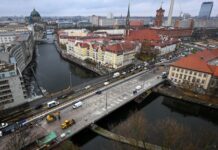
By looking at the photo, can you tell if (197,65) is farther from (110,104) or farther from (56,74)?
(56,74)

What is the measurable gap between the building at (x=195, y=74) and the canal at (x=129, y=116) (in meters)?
9.80

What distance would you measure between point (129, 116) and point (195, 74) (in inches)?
1119

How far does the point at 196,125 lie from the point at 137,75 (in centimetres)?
2861

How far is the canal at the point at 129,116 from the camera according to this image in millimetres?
34594

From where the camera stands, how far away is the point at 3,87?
39.1m

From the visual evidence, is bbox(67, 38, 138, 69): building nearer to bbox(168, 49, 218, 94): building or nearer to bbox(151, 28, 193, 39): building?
bbox(168, 49, 218, 94): building

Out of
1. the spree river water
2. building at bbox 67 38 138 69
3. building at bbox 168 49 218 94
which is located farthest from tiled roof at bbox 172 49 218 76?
the spree river water

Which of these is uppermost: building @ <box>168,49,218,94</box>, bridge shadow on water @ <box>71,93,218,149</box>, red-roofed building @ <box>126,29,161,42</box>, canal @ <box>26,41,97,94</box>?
red-roofed building @ <box>126,29,161,42</box>

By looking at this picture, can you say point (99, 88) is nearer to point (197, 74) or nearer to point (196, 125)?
point (196, 125)

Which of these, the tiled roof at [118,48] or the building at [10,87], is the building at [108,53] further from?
the building at [10,87]

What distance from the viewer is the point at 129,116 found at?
4381cm

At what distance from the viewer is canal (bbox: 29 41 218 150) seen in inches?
1362

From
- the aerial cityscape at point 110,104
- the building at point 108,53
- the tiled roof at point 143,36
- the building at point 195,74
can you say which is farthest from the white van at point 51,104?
the tiled roof at point 143,36

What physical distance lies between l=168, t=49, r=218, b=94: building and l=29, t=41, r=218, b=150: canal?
9798 mm
